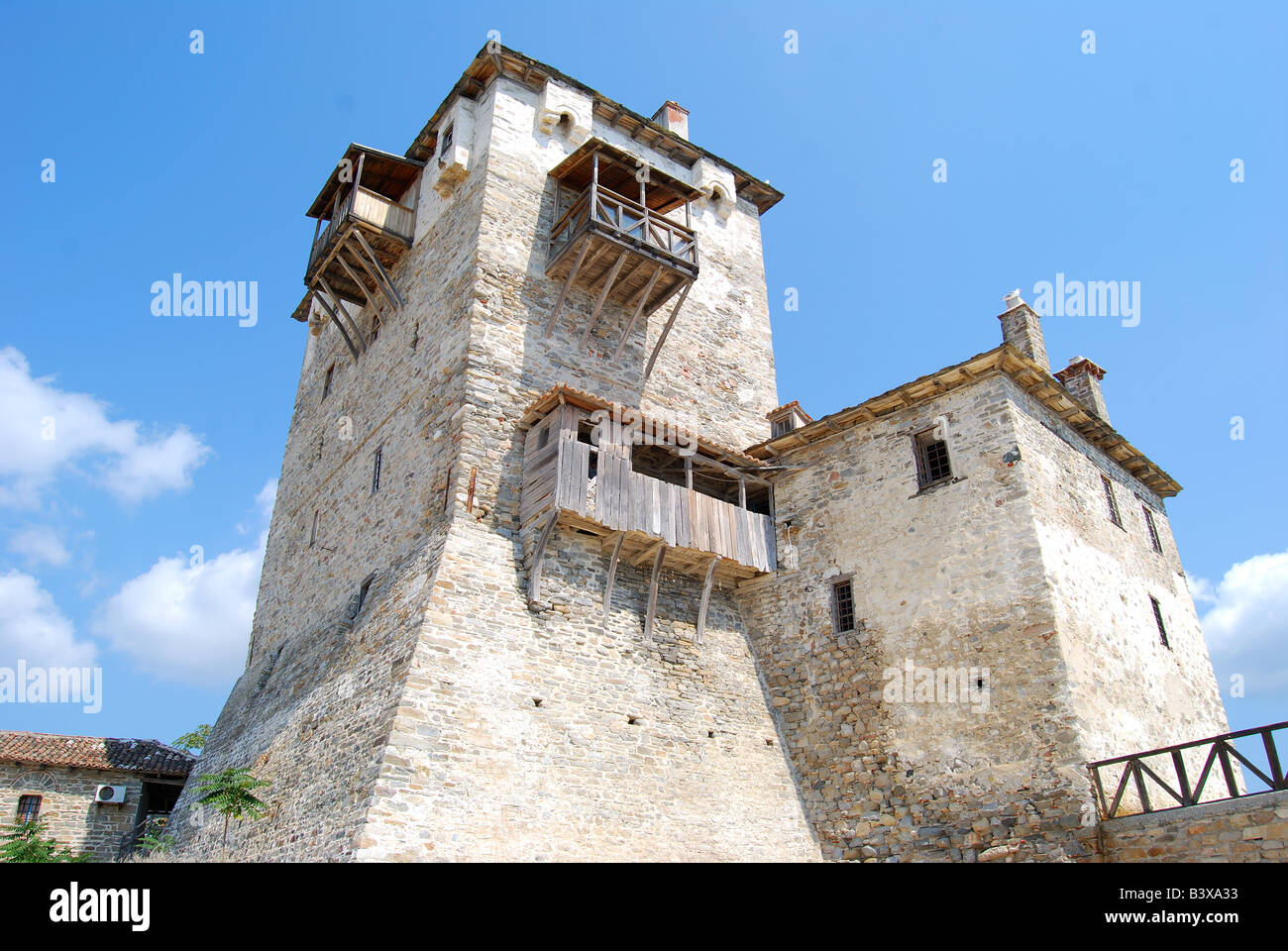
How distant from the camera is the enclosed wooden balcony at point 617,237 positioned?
54.0 feet

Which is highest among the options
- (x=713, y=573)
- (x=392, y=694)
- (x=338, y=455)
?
(x=338, y=455)

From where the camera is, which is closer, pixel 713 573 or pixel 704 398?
pixel 713 573

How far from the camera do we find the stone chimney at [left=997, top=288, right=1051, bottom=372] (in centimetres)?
1633

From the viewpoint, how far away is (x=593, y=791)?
40.2 ft

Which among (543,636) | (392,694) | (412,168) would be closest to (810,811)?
(543,636)

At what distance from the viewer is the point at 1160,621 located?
15672mm

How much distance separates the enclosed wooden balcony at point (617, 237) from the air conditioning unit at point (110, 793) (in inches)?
488

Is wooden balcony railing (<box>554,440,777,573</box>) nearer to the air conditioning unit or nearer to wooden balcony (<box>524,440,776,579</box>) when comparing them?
wooden balcony (<box>524,440,776,579</box>)

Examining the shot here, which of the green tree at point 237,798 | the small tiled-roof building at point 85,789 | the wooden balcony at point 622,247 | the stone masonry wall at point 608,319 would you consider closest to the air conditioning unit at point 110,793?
the small tiled-roof building at point 85,789

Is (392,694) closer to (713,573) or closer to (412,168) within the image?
(713,573)

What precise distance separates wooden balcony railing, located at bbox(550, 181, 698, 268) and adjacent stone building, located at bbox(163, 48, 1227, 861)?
0.08m

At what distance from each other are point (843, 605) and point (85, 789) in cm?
1484
